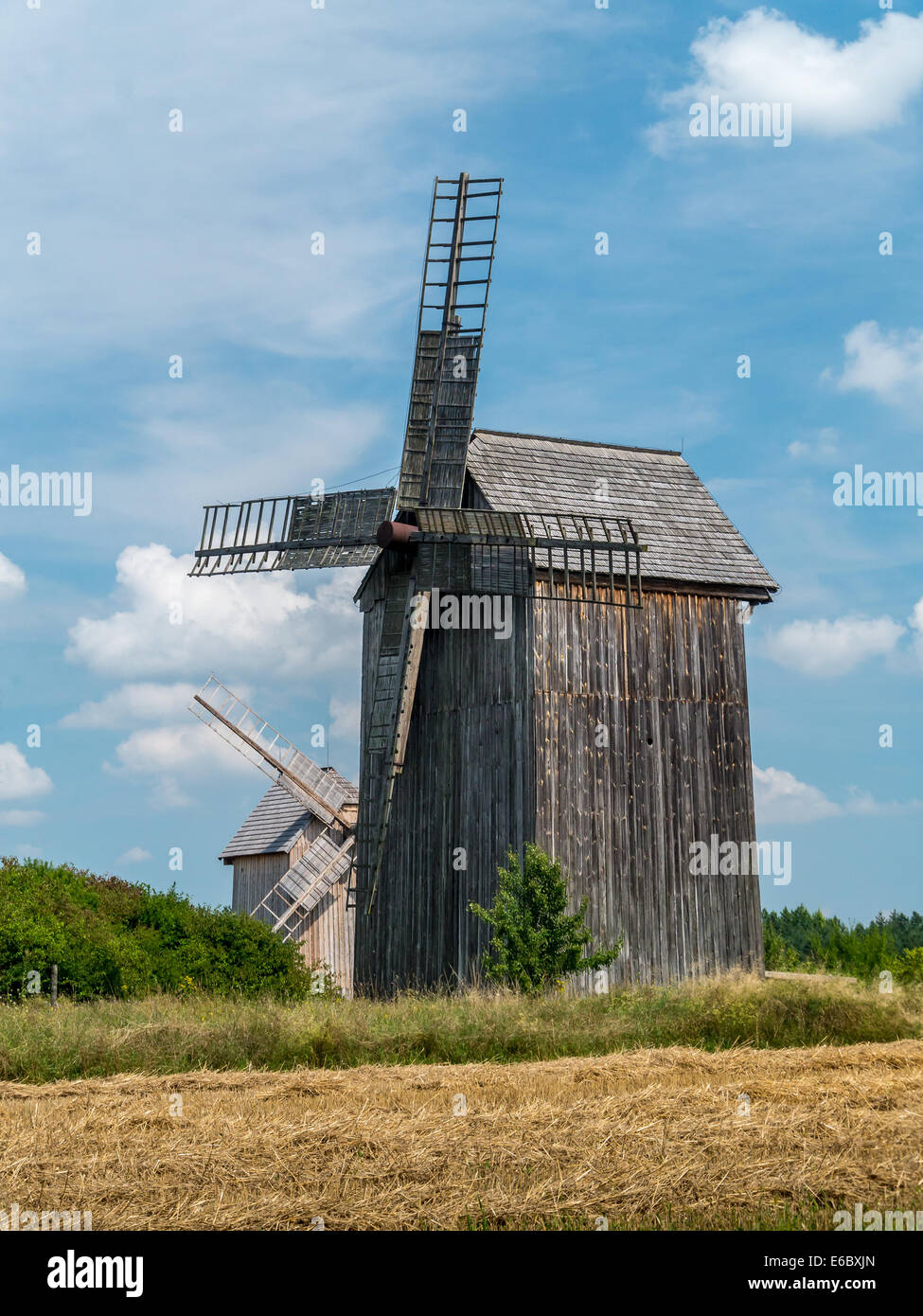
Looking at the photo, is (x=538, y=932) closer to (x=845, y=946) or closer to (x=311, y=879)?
(x=845, y=946)

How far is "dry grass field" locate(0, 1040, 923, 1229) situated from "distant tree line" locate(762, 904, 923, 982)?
11.8 meters

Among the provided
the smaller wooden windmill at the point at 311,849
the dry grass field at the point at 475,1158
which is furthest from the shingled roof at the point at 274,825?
the dry grass field at the point at 475,1158

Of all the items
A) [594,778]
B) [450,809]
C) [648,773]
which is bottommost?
[450,809]

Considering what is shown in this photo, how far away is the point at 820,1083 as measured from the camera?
1130cm

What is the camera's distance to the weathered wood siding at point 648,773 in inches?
793

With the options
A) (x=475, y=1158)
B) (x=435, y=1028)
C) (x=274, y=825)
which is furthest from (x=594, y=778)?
(x=274, y=825)

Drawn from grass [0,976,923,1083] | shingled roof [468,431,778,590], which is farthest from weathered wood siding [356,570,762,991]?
grass [0,976,923,1083]

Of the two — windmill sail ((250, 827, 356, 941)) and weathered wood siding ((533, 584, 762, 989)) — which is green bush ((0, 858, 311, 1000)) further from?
windmill sail ((250, 827, 356, 941))

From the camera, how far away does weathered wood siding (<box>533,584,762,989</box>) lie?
66.1 ft

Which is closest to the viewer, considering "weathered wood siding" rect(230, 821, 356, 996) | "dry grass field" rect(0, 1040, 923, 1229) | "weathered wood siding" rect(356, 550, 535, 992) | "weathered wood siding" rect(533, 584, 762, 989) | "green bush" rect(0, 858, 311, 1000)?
"dry grass field" rect(0, 1040, 923, 1229)

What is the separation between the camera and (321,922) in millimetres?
33656

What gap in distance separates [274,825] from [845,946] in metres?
17.4

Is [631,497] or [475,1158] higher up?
[631,497]
